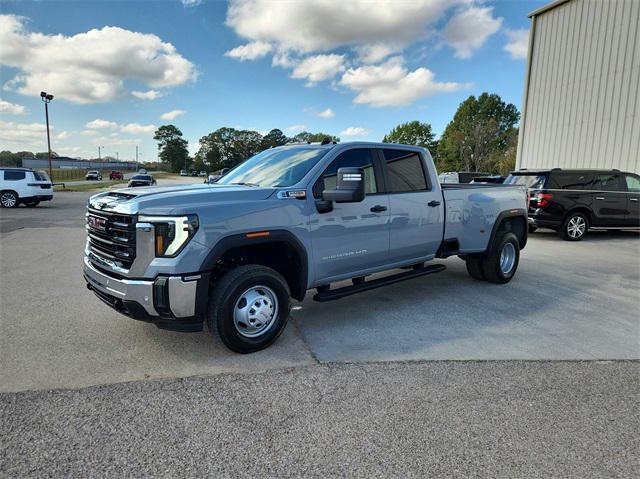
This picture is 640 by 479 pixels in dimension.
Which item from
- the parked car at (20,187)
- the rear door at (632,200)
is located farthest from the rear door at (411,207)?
the parked car at (20,187)

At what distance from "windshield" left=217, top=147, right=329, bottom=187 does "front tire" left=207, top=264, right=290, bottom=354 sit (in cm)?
106

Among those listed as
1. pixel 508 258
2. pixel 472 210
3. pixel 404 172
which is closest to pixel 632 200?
pixel 508 258

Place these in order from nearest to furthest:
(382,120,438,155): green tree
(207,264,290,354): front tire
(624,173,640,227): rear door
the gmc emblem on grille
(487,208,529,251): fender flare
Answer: (207,264,290,354): front tire
the gmc emblem on grille
(487,208,529,251): fender flare
(624,173,640,227): rear door
(382,120,438,155): green tree

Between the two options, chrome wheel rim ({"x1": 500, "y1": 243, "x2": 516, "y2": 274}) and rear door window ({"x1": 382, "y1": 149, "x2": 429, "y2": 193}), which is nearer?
rear door window ({"x1": 382, "y1": 149, "x2": 429, "y2": 193})

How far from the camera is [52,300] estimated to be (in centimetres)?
529

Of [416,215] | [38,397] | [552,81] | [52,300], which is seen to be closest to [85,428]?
[38,397]

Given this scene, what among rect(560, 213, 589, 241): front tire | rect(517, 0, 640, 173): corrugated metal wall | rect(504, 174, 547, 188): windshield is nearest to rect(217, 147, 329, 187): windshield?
rect(504, 174, 547, 188): windshield

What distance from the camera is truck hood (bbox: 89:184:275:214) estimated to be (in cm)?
337

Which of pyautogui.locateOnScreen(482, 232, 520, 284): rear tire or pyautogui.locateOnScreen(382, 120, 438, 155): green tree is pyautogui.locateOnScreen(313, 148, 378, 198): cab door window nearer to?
pyautogui.locateOnScreen(482, 232, 520, 284): rear tire

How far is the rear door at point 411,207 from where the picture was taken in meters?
4.94

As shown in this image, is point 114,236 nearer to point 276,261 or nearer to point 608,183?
point 276,261

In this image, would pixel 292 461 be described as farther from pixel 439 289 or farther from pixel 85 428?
pixel 439 289

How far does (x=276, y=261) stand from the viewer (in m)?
4.24

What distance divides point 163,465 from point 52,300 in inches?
154
